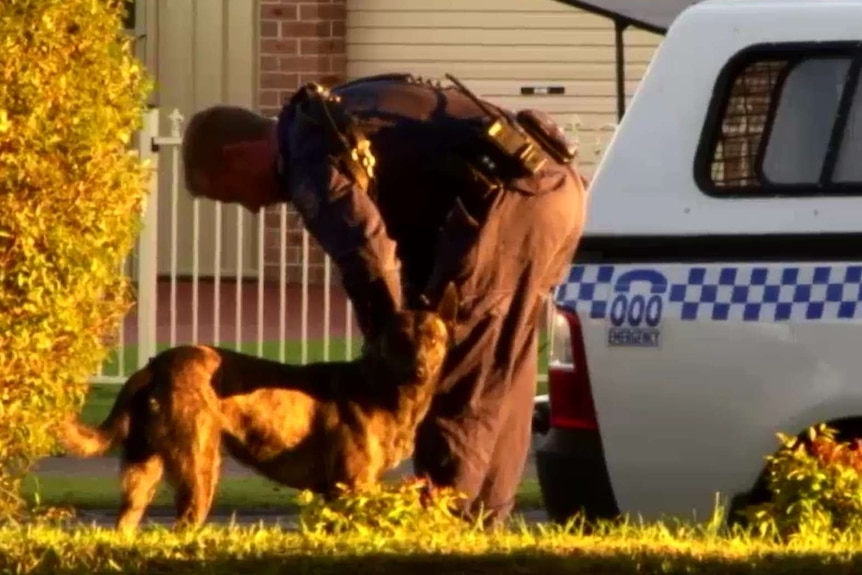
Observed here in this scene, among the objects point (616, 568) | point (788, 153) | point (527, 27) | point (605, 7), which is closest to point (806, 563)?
point (616, 568)

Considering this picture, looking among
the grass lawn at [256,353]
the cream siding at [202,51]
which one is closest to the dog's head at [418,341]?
the grass lawn at [256,353]

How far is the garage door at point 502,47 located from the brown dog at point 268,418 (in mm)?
11109

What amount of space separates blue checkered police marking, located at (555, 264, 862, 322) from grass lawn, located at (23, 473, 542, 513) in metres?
2.67

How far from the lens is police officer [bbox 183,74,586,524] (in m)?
6.19

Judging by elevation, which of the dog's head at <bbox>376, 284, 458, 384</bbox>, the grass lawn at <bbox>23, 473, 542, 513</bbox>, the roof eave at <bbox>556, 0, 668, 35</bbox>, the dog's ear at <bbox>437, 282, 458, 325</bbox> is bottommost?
the grass lawn at <bbox>23, 473, 542, 513</bbox>

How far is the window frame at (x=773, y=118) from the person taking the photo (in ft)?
23.0

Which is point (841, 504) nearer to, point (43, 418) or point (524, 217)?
point (524, 217)

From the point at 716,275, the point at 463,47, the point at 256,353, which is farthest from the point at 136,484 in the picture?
the point at 463,47

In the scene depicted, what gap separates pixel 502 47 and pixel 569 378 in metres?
10.5

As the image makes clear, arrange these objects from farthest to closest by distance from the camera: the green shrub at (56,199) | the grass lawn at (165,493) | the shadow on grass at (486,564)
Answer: the grass lawn at (165,493) → the green shrub at (56,199) → the shadow on grass at (486,564)

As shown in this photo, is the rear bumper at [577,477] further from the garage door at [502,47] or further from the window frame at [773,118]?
the garage door at [502,47]

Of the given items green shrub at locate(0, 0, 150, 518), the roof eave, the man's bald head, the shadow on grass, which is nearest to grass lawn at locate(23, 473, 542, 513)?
the roof eave

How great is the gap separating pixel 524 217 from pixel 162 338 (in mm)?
7405

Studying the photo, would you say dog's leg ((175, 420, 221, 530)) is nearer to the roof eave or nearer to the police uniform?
the police uniform
